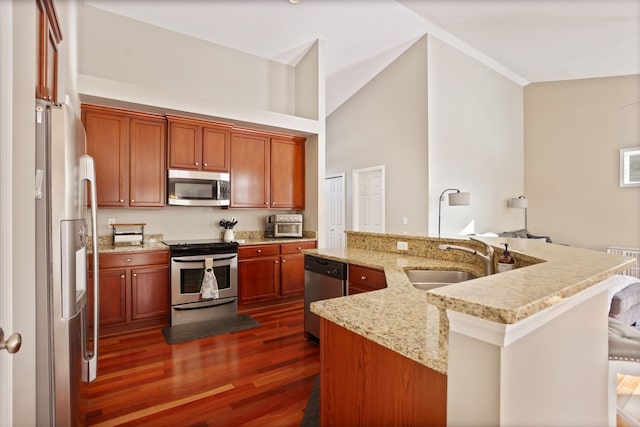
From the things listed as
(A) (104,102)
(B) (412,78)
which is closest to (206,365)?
(A) (104,102)

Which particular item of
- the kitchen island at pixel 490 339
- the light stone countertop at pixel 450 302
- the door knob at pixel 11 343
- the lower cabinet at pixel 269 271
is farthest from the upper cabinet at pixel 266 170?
the door knob at pixel 11 343

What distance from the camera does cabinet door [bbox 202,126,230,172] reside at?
390 centimetres

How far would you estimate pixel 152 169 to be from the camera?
363 cm

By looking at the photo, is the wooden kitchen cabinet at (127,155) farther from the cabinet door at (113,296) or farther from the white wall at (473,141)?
the white wall at (473,141)

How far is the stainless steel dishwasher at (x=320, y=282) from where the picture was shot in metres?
2.53

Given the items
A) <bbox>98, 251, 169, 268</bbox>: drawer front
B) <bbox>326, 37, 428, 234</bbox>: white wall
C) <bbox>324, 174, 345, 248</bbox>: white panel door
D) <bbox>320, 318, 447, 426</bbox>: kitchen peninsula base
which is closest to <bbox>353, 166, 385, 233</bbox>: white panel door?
<bbox>326, 37, 428, 234</bbox>: white wall

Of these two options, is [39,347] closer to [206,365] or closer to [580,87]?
[206,365]

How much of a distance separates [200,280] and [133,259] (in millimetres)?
710

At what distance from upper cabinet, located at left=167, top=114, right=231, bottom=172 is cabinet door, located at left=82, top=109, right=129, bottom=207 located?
0.48 m

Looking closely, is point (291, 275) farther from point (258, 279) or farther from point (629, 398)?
point (629, 398)

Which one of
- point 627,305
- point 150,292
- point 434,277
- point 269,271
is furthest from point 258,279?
point 627,305

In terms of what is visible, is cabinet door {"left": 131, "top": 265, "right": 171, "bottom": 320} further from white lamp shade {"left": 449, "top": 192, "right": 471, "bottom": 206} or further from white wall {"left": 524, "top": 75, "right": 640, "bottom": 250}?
white wall {"left": 524, "top": 75, "right": 640, "bottom": 250}

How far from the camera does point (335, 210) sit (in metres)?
6.91

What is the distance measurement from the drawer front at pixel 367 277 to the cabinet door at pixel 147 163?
255 cm
